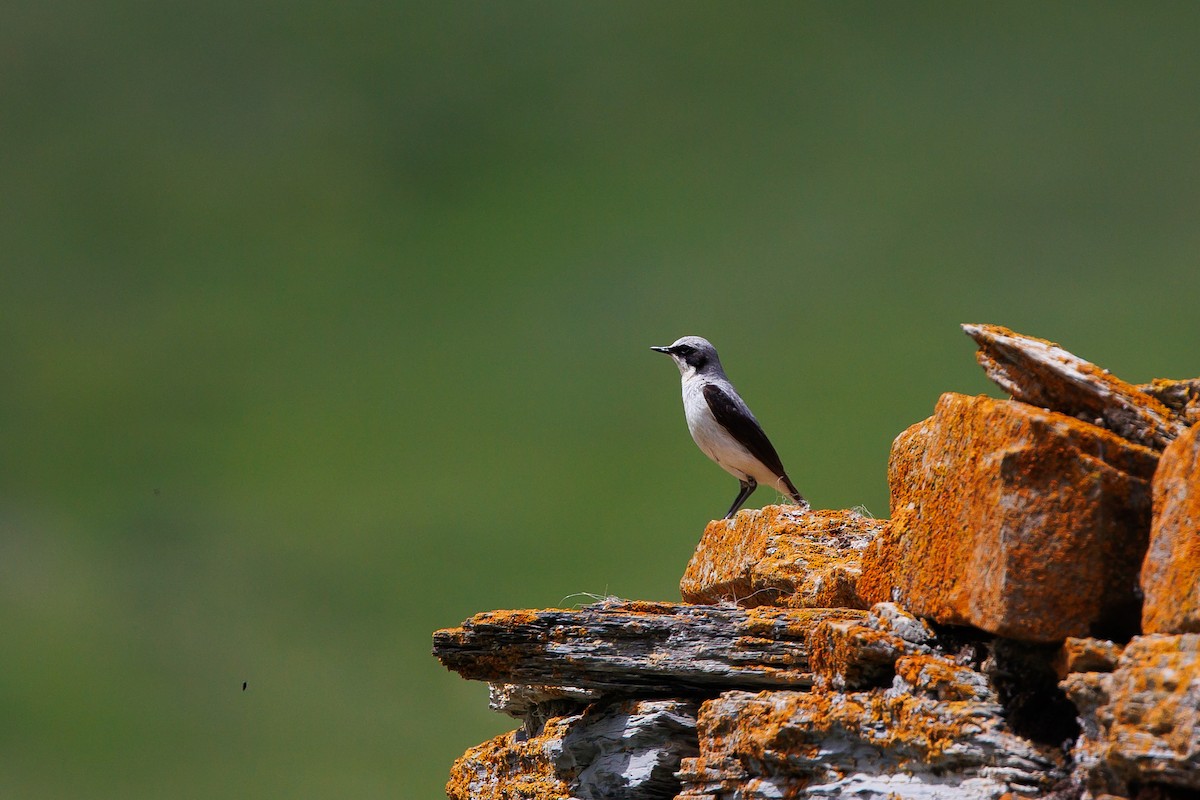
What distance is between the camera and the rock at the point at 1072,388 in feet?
16.0

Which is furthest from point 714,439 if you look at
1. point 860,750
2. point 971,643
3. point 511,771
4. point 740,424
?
point 860,750

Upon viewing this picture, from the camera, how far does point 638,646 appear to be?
6.51 meters

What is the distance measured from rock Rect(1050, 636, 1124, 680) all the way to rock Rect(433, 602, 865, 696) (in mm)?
1703

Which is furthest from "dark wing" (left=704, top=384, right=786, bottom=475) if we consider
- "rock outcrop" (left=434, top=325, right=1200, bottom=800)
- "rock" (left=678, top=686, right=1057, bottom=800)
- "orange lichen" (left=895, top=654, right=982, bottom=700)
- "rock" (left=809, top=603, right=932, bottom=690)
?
"orange lichen" (left=895, top=654, right=982, bottom=700)

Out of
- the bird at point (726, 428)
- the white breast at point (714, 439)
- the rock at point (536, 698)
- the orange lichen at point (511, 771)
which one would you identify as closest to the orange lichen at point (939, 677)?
the rock at point (536, 698)

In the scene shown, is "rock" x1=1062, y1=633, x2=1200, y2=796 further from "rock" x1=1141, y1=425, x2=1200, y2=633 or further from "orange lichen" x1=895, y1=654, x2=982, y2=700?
"orange lichen" x1=895, y1=654, x2=982, y2=700

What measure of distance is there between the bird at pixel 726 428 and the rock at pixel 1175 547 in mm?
8657

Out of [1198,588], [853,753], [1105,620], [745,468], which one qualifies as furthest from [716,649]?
[745,468]

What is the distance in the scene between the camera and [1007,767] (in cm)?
462

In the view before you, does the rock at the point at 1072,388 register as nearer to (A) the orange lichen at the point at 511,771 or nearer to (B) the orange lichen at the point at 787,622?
(B) the orange lichen at the point at 787,622

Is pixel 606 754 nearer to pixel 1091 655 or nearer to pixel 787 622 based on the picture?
pixel 787 622

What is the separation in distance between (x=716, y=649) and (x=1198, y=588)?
113 inches

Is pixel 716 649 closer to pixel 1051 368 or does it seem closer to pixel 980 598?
pixel 980 598

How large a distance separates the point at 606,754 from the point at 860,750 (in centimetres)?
203
